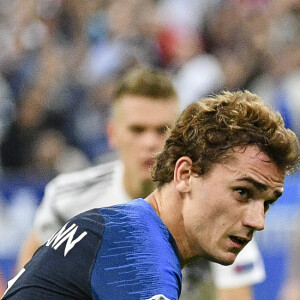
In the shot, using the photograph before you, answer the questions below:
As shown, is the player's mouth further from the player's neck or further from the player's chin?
the player's neck

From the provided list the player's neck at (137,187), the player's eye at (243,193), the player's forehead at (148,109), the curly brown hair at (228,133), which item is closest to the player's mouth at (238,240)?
the player's eye at (243,193)

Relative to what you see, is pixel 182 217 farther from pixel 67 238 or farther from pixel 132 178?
pixel 132 178

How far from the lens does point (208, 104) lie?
3.17 m

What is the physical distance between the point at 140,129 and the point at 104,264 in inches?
113

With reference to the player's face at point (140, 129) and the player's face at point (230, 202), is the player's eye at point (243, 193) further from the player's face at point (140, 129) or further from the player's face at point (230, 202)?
the player's face at point (140, 129)

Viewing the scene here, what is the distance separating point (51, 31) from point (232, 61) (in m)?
1.98

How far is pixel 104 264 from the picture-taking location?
2709 mm

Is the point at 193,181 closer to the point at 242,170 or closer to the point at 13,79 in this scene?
the point at 242,170

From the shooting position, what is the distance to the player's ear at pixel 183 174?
10.2 ft

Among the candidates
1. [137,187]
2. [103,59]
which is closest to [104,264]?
[137,187]

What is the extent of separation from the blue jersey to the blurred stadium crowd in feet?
15.9

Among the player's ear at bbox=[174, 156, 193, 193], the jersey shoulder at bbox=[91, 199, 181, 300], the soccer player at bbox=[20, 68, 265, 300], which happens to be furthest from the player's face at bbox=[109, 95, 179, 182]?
the jersey shoulder at bbox=[91, 199, 181, 300]

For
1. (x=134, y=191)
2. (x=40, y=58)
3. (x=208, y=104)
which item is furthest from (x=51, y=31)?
(x=208, y=104)

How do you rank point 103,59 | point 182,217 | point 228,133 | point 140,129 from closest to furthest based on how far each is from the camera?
point 228,133 < point 182,217 < point 140,129 < point 103,59
